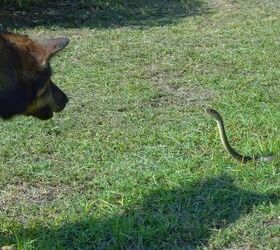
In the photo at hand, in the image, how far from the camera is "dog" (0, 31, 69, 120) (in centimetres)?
462

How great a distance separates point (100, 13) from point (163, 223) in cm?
891

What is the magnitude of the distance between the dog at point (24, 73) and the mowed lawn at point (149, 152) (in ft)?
→ 2.36

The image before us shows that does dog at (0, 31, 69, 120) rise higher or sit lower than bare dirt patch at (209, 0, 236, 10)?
higher

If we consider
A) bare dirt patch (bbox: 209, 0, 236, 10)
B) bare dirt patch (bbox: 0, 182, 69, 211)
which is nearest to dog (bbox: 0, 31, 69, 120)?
bare dirt patch (bbox: 0, 182, 69, 211)

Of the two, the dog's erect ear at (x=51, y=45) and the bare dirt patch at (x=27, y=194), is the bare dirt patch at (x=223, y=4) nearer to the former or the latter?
the dog's erect ear at (x=51, y=45)

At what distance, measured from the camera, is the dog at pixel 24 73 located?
15.2 feet

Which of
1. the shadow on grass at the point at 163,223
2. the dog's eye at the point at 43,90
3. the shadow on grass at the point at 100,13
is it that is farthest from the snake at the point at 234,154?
the shadow on grass at the point at 100,13

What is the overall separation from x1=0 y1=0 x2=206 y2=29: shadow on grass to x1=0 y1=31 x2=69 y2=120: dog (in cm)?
681

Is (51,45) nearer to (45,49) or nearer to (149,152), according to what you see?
(45,49)

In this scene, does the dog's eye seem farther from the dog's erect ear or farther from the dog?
the dog's erect ear

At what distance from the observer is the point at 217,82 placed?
25.5 ft

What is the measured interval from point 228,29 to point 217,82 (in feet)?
11.1

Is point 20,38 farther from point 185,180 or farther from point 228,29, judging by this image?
point 228,29

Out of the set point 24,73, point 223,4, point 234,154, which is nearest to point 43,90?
point 24,73
